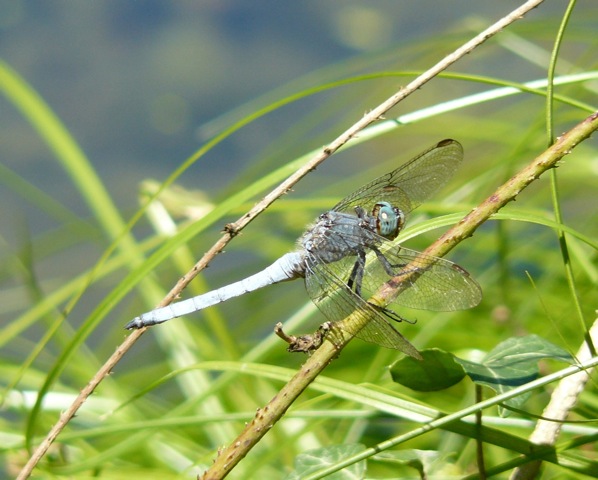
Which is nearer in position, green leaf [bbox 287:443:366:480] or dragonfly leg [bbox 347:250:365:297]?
green leaf [bbox 287:443:366:480]

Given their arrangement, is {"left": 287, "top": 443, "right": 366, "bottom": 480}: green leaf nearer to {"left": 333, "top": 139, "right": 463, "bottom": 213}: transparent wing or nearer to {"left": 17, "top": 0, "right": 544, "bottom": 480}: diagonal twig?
{"left": 17, "top": 0, "right": 544, "bottom": 480}: diagonal twig

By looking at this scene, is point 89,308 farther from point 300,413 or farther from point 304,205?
point 300,413

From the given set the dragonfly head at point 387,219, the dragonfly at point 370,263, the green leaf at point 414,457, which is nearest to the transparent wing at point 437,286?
the dragonfly at point 370,263

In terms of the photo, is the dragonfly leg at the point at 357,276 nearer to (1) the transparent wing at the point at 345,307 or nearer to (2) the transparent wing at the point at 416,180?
(1) the transparent wing at the point at 345,307

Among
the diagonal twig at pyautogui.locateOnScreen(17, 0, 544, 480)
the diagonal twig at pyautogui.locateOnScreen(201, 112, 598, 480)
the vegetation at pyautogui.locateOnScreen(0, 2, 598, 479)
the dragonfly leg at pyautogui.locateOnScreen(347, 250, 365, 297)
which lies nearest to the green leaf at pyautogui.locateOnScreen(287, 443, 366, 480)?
the vegetation at pyautogui.locateOnScreen(0, 2, 598, 479)

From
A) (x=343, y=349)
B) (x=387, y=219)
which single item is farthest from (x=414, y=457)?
(x=343, y=349)

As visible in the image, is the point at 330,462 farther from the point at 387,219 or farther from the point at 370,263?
the point at 387,219

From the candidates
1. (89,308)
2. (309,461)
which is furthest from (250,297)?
(89,308)
